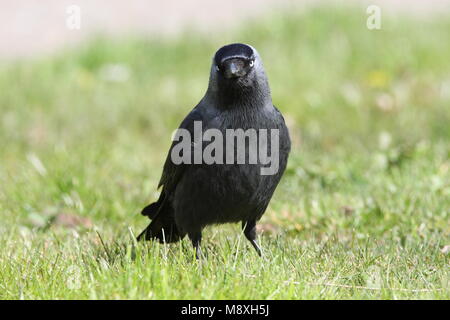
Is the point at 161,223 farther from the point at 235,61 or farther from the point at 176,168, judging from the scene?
the point at 235,61

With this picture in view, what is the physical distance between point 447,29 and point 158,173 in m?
4.07

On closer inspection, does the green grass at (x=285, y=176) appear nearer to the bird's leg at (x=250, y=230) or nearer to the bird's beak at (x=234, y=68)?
the bird's leg at (x=250, y=230)

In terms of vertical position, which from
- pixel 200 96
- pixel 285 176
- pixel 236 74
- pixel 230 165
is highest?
pixel 236 74

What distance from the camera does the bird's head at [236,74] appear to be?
13.3ft

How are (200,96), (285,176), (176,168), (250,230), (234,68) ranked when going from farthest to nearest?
(200,96)
(285,176)
(250,230)
(176,168)
(234,68)

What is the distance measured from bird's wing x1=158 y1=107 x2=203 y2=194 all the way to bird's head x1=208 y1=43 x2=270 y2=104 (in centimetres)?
15

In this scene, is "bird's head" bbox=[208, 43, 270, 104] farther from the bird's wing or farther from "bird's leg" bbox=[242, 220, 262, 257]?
"bird's leg" bbox=[242, 220, 262, 257]

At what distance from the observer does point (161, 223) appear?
4.66 metres

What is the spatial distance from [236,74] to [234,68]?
0.03 m

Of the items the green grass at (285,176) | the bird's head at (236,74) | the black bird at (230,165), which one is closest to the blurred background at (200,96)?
the green grass at (285,176)

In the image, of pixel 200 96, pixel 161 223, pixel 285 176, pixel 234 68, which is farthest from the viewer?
pixel 200 96

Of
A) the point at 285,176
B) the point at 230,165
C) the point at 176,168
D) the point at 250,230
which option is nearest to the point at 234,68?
the point at 230,165

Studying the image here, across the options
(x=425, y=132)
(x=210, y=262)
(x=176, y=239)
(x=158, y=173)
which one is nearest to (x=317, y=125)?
(x=425, y=132)
